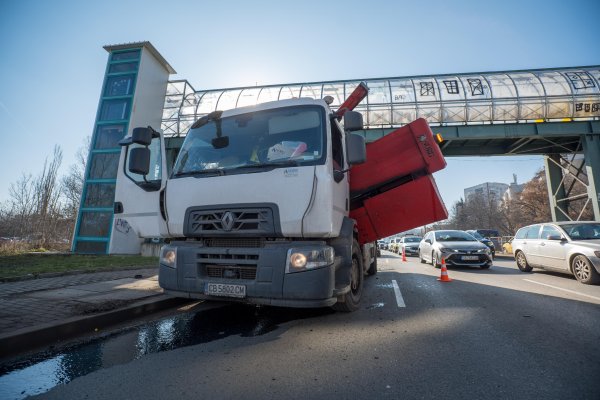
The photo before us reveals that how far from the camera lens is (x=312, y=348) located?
9.42 feet

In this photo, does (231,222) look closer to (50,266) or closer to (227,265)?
(227,265)

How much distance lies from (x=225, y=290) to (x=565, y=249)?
9116 mm

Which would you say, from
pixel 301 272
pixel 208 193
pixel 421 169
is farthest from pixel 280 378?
pixel 421 169

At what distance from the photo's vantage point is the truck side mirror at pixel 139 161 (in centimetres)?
387

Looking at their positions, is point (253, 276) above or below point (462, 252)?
below

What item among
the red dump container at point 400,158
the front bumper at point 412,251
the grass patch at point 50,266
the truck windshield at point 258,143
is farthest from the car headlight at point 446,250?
the front bumper at point 412,251

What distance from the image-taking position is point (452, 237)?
11.1m

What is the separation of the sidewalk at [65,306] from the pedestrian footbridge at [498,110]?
13.2 m

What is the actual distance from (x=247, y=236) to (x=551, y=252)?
9.26 m

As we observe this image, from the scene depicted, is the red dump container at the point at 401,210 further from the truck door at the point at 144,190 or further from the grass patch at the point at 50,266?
the grass patch at the point at 50,266

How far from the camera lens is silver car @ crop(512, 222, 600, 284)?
668 centimetres

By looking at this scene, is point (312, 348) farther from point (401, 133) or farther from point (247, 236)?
point (401, 133)

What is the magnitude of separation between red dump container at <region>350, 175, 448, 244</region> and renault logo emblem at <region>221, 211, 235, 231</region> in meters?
2.25

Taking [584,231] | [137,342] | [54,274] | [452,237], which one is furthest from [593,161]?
[54,274]
